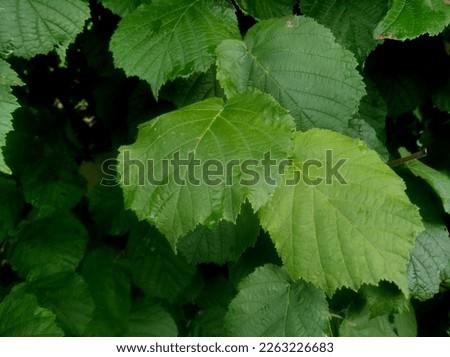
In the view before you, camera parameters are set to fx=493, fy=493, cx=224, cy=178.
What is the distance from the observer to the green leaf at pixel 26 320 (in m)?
1.58

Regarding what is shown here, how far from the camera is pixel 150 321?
219cm

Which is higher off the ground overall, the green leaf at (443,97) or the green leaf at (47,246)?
the green leaf at (443,97)

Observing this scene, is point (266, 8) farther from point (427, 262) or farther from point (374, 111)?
point (427, 262)

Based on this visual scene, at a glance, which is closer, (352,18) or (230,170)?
(230,170)

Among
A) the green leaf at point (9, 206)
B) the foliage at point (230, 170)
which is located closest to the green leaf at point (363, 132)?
the foliage at point (230, 170)

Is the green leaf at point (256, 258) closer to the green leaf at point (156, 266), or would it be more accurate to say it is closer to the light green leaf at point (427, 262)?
the green leaf at point (156, 266)

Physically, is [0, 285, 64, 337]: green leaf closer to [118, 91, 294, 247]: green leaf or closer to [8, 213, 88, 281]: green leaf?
[8, 213, 88, 281]: green leaf

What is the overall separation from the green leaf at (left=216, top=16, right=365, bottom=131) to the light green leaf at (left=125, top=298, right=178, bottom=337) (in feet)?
3.98

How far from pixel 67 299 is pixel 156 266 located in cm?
37

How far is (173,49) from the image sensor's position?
1414 millimetres

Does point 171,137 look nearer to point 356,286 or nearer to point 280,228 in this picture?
point 280,228

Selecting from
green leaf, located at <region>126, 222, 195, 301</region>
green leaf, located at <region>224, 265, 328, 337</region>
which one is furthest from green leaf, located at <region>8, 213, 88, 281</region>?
green leaf, located at <region>224, 265, 328, 337</region>

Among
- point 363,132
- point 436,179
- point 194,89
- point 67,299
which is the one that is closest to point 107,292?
point 67,299

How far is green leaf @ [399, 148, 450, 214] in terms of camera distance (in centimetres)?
165
